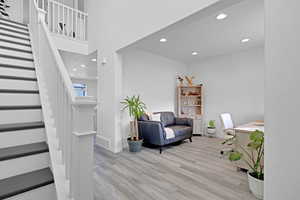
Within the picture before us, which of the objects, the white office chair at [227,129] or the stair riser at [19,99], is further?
the white office chair at [227,129]

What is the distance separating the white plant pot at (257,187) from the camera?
1.80 m

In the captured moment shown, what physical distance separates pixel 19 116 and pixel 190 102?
4.98 meters

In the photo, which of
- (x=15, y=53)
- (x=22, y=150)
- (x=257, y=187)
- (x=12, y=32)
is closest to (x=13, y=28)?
(x=12, y=32)

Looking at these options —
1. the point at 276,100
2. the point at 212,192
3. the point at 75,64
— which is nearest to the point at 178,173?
Answer: the point at 212,192

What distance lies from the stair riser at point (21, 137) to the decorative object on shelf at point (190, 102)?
4.46m

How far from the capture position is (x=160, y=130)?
3.51m

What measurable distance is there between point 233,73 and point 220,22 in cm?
244

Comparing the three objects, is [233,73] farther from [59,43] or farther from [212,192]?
[59,43]

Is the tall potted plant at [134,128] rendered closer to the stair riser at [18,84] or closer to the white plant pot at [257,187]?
the stair riser at [18,84]

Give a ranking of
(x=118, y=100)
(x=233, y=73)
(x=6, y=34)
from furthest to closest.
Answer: (x=233, y=73)
(x=118, y=100)
(x=6, y=34)

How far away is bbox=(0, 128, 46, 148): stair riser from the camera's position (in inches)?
56.6

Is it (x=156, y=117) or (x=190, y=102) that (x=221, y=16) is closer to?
(x=156, y=117)

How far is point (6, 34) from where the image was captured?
2771 mm

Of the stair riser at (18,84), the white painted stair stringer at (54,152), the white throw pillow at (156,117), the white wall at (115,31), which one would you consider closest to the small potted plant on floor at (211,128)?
the white throw pillow at (156,117)
